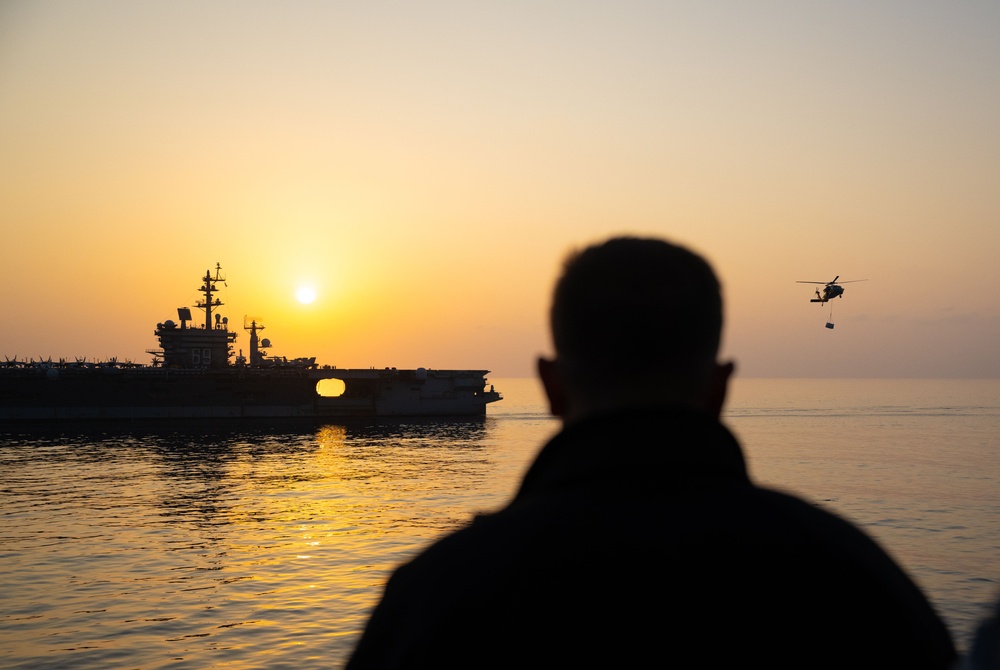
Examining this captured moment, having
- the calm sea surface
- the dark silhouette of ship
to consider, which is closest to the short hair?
the calm sea surface

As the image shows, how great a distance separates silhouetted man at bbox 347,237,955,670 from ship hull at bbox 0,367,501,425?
70.2 m

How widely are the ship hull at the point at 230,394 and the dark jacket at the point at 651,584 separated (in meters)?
70.2

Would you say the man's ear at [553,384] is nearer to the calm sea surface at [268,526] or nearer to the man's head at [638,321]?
the man's head at [638,321]

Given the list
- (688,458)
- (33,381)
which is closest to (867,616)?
(688,458)

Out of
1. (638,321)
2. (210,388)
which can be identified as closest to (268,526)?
(638,321)

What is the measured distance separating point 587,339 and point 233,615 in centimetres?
1534

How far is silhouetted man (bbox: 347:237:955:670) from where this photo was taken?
66.7 inches

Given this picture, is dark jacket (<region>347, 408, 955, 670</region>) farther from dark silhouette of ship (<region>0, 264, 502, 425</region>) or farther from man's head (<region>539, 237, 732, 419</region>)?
dark silhouette of ship (<region>0, 264, 502, 425</region>)

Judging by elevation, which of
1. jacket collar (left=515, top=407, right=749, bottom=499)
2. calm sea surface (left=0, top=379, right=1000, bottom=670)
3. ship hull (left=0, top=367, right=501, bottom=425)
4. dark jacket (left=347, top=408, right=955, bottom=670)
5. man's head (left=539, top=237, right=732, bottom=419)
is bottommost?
calm sea surface (left=0, top=379, right=1000, bottom=670)

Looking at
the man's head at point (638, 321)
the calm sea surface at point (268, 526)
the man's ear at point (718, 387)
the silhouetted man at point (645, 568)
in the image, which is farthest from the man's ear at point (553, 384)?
the calm sea surface at point (268, 526)

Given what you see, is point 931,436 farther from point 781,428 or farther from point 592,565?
point 592,565

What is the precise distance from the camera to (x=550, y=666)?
1.69 metres

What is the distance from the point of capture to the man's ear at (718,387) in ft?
6.97

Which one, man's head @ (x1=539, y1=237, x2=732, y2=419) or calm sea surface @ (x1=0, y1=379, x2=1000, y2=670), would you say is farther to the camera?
calm sea surface @ (x1=0, y1=379, x2=1000, y2=670)
